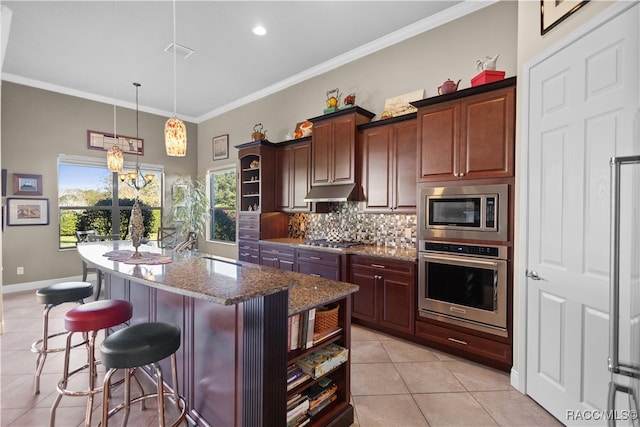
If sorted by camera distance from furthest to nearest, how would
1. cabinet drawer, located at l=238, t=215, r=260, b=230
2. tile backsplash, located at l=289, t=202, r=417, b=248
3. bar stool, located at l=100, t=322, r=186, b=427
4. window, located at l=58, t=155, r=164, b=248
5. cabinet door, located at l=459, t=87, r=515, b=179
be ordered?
window, located at l=58, t=155, r=164, b=248 → cabinet drawer, located at l=238, t=215, r=260, b=230 → tile backsplash, located at l=289, t=202, r=417, b=248 → cabinet door, located at l=459, t=87, r=515, b=179 → bar stool, located at l=100, t=322, r=186, b=427

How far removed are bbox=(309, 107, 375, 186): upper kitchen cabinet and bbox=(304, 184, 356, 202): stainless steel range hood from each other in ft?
0.20

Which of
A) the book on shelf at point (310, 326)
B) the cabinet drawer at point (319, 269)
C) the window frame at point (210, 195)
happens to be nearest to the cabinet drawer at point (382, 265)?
the cabinet drawer at point (319, 269)

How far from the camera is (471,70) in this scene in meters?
3.02

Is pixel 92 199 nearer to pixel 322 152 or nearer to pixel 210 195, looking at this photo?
pixel 210 195

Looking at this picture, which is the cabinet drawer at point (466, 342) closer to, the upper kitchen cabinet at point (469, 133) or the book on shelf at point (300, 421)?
the upper kitchen cabinet at point (469, 133)

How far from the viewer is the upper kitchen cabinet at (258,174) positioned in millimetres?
4621

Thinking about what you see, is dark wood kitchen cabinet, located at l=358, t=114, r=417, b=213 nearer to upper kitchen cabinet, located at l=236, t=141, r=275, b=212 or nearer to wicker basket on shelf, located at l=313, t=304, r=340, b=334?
upper kitchen cabinet, located at l=236, t=141, r=275, b=212

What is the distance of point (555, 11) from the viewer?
1903 millimetres

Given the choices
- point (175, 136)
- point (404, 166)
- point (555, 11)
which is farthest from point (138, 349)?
point (555, 11)

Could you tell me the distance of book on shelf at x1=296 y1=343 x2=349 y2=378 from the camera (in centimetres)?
160

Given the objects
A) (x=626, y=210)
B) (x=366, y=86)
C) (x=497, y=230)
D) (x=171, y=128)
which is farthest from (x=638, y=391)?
(x=366, y=86)

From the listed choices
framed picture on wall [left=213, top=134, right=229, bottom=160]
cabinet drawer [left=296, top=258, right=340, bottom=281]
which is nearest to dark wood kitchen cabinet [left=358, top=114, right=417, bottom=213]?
cabinet drawer [left=296, top=258, right=340, bottom=281]

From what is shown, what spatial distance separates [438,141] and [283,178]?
256 centimetres

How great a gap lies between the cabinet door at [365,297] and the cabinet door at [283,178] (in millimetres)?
1763
